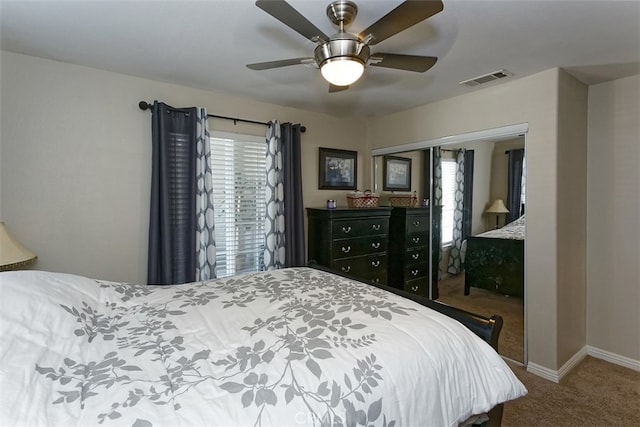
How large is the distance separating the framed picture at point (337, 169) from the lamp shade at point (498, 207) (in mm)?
1650

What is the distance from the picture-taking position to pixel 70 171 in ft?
7.72

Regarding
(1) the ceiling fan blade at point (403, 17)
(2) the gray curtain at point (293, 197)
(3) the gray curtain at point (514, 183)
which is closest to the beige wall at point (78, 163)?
(2) the gray curtain at point (293, 197)

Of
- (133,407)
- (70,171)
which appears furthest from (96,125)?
(133,407)

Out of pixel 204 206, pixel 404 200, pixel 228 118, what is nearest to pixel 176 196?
pixel 204 206

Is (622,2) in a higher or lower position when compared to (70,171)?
higher

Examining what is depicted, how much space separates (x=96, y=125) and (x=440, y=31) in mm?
2609

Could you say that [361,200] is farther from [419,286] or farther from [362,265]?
[419,286]

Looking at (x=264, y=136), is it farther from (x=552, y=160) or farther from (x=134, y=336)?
→ (x=552, y=160)

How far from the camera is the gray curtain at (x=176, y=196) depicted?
8.57ft

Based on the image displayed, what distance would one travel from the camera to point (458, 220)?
3.26 m

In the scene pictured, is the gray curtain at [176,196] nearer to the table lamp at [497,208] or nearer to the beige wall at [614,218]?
the table lamp at [497,208]

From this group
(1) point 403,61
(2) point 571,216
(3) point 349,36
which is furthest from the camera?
(2) point 571,216

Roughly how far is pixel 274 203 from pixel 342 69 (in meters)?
1.87

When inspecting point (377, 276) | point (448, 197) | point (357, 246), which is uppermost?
point (448, 197)
